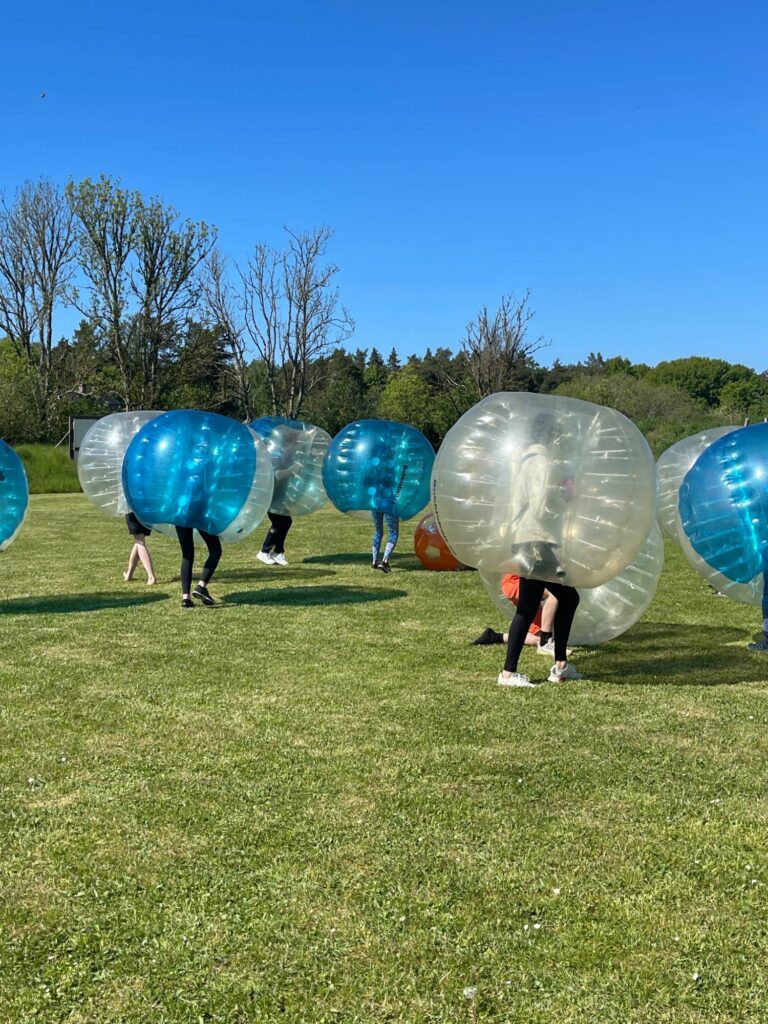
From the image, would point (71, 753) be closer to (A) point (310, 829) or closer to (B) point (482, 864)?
(A) point (310, 829)

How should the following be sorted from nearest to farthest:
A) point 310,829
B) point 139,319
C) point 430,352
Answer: point 310,829 < point 139,319 < point 430,352

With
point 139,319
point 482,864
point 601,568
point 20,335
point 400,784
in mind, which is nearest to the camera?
point 482,864

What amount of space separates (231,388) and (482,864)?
167ft

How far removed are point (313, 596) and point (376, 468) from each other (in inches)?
110

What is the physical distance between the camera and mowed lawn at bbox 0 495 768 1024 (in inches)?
125

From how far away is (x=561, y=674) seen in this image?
23.5ft

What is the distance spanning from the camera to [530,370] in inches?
2569

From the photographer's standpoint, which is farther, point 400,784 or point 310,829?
point 400,784

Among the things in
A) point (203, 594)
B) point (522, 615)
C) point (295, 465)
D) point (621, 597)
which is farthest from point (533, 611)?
point (295, 465)

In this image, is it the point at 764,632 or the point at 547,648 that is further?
the point at 764,632

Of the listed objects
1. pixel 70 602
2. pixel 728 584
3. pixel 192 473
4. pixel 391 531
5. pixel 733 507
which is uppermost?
pixel 192 473

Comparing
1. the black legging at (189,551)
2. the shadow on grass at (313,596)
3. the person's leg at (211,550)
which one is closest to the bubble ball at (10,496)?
the black legging at (189,551)

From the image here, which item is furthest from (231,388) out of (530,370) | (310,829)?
(310,829)

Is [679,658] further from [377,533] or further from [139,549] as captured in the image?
[139,549]
